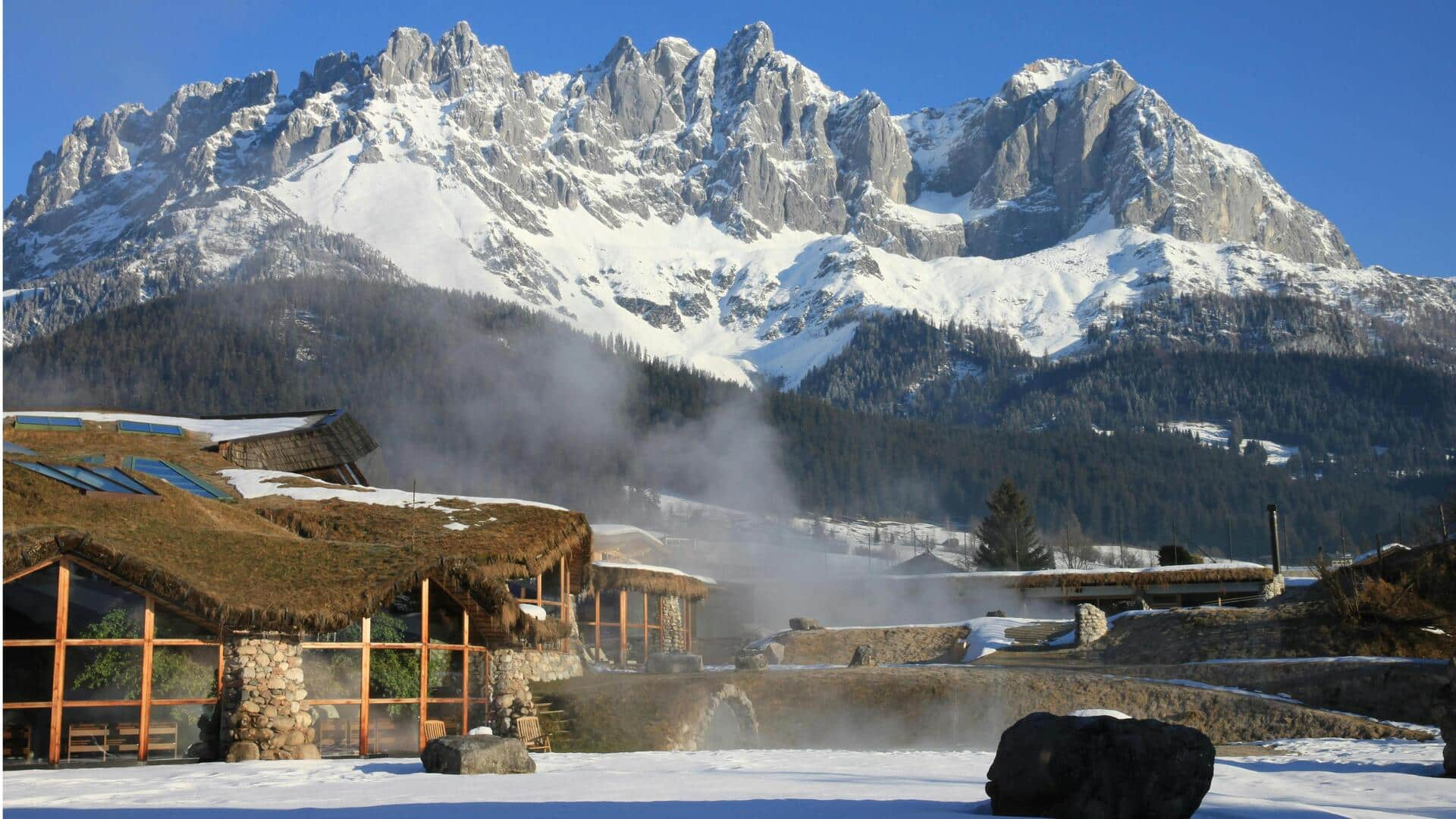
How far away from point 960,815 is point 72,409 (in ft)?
121

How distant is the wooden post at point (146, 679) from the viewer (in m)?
21.5

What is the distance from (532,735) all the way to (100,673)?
851 centimetres

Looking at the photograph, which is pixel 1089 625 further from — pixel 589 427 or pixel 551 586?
pixel 589 427

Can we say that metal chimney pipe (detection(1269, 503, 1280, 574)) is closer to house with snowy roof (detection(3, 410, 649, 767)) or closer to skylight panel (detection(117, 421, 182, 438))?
house with snowy roof (detection(3, 410, 649, 767))

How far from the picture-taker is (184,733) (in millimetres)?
23062

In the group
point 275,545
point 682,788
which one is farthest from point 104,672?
point 682,788

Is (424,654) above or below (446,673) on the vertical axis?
above

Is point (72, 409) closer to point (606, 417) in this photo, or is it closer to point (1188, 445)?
point (606, 417)

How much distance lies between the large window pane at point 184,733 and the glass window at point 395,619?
13.2ft

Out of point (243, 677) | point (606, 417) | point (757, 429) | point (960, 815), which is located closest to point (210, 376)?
point (606, 417)

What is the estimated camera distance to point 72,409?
41.2 metres

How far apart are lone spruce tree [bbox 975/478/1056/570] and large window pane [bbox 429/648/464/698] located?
176 ft

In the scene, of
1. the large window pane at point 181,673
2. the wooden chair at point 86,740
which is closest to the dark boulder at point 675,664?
the large window pane at point 181,673

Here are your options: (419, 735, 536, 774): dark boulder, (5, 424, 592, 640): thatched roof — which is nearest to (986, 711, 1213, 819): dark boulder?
(419, 735, 536, 774): dark boulder
